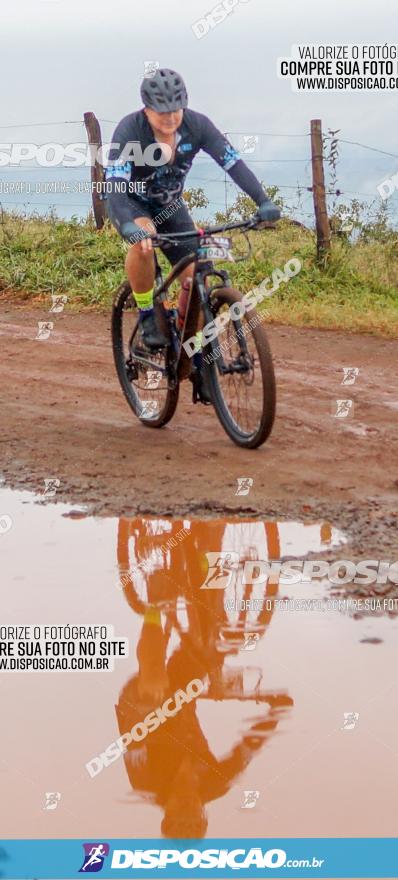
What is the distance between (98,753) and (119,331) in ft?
15.9

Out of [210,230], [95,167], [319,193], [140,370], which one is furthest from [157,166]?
[95,167]

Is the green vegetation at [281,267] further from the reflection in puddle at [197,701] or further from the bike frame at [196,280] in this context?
the reflection in puddle at [197,701]

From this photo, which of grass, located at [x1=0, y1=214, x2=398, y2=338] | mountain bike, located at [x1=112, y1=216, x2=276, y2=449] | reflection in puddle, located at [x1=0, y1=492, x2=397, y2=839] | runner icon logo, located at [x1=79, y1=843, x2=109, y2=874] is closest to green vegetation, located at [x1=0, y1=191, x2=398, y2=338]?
grass, located at [x1=0, y1=214, x2=398, y2=338]

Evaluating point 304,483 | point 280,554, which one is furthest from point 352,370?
point 280,554

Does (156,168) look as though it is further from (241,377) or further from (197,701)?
(197,701)

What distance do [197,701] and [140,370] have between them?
4171mm

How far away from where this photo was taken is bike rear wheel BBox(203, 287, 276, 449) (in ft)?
22.4

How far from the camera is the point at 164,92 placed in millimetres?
6953

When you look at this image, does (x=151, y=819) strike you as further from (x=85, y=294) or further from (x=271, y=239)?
(x=271, y=239)

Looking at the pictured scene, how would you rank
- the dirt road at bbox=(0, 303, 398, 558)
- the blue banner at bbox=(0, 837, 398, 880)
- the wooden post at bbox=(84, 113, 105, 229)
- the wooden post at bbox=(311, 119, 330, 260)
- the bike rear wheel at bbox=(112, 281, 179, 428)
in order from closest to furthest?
the blue banner at bbox=(0, 837, 398, 880)
the dirt road at bbox=(0, 303, 398, 558)
the bike rear wheel at bbox=(112, 281, 179, 428)
the wooden post at bbox=(311, 119, 330, 260)
the wooden post at bbox=(84, 113, 105, 229)

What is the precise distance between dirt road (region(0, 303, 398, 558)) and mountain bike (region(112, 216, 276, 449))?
24cm

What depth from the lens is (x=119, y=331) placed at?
8320 mm

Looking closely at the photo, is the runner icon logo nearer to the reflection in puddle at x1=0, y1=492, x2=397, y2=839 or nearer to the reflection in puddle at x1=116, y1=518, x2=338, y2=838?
the reflection in puddle at x1=0, y1=492, x2=397, y2=839

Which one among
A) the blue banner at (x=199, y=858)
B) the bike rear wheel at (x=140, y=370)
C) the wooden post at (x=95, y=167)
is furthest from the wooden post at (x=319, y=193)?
the blue banner at (x=199, y=858)
